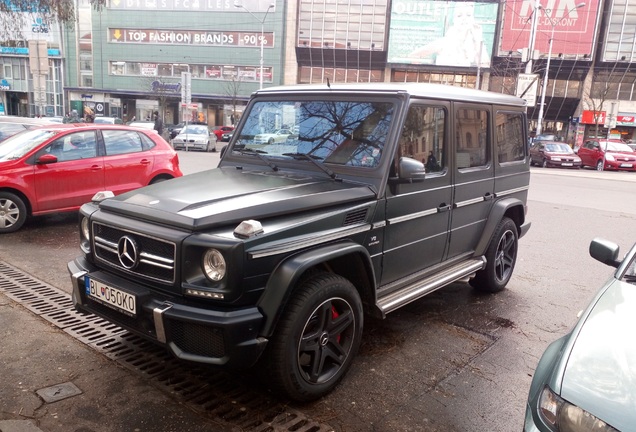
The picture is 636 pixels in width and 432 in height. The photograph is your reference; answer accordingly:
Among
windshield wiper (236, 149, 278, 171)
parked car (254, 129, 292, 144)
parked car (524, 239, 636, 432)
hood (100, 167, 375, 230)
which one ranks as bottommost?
parked car (524, 239, 636, 432)

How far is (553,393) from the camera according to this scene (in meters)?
2.18

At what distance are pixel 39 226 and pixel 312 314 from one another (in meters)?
6.54

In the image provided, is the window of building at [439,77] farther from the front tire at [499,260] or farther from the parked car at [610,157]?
the front tire at [499,260]

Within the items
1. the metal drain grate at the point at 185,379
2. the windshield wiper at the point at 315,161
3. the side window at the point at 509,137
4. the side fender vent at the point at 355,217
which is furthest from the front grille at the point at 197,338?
the side window at the point at 509,137

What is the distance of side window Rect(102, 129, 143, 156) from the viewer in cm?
809

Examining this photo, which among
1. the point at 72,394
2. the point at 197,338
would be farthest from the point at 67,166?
the point at 197,338

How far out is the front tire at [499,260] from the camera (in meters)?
5.28

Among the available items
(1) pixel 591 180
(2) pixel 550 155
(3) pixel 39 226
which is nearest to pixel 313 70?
(2) pixel 550 155

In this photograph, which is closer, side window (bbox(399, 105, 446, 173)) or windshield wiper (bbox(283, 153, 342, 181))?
windshield wiper (bbox(283, 153, 342, 181))

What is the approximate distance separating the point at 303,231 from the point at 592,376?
1689 millimetres

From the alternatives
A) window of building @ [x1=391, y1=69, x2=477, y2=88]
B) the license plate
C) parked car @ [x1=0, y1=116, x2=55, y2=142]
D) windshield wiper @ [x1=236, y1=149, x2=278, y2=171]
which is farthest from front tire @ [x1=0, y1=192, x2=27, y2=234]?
window of building @ [x1=391, y1=69, x2=477, y2=88]

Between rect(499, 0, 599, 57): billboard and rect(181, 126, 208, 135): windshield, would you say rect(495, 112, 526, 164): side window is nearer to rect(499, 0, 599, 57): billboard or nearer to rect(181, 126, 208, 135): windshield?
rect(181, 126, 208, 135): windshield

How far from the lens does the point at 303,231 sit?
3.09m

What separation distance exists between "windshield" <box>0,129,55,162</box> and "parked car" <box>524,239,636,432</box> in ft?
24.4
